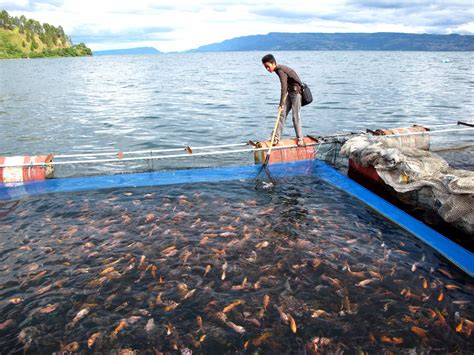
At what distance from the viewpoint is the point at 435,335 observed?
217 inches

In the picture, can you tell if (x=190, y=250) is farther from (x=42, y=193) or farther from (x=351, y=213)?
(x=42, y=193)

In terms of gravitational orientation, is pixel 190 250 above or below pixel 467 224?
below

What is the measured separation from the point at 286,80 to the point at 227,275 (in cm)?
669

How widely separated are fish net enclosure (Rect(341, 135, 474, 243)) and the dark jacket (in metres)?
2.47

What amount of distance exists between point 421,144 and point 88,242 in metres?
12.1

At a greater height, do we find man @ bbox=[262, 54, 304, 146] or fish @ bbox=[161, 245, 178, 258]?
man @ bbox=[262, 54, 304, 146]

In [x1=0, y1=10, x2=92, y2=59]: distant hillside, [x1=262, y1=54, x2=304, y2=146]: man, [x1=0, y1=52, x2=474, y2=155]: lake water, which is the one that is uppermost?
[x1=0, y1=10, x2=92, y2=59]: distant hillside

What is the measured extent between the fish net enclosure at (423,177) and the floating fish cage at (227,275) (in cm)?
57

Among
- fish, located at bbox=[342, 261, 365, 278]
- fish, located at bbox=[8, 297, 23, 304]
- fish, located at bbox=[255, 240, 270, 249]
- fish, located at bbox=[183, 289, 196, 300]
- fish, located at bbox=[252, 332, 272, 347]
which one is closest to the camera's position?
fish, located at bbox=[252, 332, 272, 347]

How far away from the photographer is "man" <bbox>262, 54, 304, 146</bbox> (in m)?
11.2

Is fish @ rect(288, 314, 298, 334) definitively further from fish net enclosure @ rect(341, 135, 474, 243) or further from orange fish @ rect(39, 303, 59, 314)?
fish net enclosure @ rect(341, 135, 474, 243)

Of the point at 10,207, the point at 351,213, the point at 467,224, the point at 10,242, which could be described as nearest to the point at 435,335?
the point at 467,224

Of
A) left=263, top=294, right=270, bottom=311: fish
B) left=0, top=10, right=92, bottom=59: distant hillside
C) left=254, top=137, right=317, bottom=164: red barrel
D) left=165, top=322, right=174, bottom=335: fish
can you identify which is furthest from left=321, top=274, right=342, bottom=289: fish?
left=0, top=10, right=92, bottom=59: distant hillside

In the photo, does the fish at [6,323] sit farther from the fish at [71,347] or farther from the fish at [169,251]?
the fish at [169,251]
